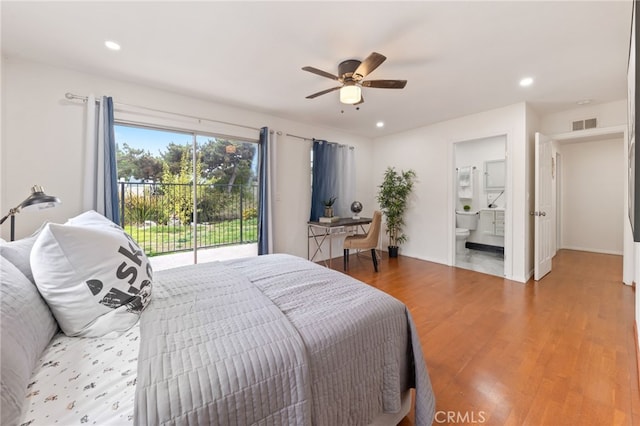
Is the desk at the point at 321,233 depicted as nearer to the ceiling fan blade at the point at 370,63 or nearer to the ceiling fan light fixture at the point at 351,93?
the ceiling fan light fixture at the point at 351,93

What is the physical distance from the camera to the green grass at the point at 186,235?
11.6 ft

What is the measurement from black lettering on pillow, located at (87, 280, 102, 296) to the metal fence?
2.45 metres

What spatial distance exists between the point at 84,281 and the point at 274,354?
2.66 feet

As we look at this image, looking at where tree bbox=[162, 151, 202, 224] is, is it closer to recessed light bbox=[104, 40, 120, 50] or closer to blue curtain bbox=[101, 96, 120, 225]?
blue curtain bbox=[101, 96, 120, 225]

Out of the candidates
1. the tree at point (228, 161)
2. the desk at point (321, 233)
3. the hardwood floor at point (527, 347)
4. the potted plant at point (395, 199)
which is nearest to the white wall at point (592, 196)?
the hardwood floor at point (527, 347)

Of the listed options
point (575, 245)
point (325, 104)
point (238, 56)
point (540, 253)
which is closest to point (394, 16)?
point (238, 56)

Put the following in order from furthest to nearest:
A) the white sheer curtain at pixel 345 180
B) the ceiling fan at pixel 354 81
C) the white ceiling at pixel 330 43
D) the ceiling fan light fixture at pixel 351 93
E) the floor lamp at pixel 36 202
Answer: the white sheer curtain at pixel 345 180, the ceiling fan light fixture at pixel 351 93, the ceiling fan at pixel 354 81, the white ceiling at pixel 330 43, the floor lamp at pixel 36 202

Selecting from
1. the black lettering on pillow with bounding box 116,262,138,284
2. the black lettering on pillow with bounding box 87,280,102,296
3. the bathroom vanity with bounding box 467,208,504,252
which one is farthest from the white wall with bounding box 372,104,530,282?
the black lettering on pillow with bounding box 87,280,102,296

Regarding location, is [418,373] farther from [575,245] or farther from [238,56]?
[575,245]

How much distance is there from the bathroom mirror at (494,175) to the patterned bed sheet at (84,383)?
631 centimetres

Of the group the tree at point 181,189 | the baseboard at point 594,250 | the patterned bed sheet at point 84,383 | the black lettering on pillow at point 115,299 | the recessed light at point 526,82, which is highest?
the recessed light at point 526,82

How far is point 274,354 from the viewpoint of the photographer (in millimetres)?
885

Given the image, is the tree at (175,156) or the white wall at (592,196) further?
the white wall at (592,196)

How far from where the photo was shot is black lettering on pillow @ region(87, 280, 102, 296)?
1004 millimetres
